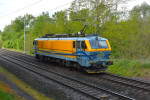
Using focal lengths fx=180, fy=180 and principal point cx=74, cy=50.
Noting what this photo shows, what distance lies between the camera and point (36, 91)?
1085cm

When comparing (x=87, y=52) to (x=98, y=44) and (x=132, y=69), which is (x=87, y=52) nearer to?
(x=98, y=44)

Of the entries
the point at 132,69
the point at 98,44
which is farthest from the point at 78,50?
the point at 132,69

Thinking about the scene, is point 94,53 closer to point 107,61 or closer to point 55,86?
point 107,61

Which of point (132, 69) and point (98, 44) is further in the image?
point (132, 69)

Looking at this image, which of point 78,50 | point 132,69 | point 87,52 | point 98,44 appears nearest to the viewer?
point 87,52

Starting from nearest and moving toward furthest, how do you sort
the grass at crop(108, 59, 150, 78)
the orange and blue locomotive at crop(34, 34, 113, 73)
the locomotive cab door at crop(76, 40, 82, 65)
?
the orange and blue locomotive at crop(34, 34, 113, 73)
the grass at crop(108, 59, 150, 78)
the locomotive cab door at crop(76, 40, 82, 65)

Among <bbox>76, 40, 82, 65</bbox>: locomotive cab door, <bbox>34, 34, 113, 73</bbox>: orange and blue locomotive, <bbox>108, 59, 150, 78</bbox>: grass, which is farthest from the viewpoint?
<bbox>76, 40, 82, 65</bbox>: locomotive cab door

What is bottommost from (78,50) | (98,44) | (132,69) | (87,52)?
(132,69)

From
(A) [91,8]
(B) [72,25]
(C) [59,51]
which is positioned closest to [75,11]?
(B) [72,25]

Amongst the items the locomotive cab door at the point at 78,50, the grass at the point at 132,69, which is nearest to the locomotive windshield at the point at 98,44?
the locomotive cab door at the point at 78,50

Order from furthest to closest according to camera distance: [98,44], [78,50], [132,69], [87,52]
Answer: [132,69] < [78,50] < [98,44] < [87,52]

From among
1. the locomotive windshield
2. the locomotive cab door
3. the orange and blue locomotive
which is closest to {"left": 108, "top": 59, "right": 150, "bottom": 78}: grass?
the orange and blue locomotive

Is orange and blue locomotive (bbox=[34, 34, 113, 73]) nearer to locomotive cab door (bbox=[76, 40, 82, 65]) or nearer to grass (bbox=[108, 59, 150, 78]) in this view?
locomotive cab door (bbox=[76, 40, 82, 65])

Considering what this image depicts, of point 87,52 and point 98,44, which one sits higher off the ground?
point 98,44
